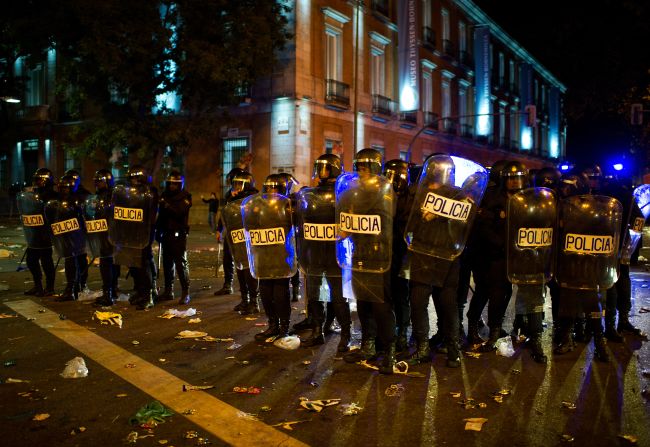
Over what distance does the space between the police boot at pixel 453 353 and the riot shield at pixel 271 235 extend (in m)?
1.87

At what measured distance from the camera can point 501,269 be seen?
19.7 ft

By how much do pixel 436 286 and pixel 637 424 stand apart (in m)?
1.98

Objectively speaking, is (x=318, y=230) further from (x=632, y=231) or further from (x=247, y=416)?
(x=632, y=231)

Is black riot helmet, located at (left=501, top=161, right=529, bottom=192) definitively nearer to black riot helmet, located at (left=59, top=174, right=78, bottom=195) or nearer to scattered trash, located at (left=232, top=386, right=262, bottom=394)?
scattered trash, located at (left=232, top=386, right=262, bottom=394)

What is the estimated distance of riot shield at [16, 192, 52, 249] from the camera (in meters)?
8.91

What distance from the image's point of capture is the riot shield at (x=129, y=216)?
809cm

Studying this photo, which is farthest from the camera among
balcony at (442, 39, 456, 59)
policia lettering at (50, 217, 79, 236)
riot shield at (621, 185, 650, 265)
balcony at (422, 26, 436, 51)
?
balcony at (442, 39, 456, 59)

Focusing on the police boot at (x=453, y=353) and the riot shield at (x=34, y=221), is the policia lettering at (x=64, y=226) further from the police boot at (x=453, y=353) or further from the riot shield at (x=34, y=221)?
the police boot at (x=453, y=353)

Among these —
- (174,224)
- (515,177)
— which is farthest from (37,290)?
(515,177)

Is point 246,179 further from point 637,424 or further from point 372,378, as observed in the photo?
point 637,424

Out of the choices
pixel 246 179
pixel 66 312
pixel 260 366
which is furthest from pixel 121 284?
pixel 260 366

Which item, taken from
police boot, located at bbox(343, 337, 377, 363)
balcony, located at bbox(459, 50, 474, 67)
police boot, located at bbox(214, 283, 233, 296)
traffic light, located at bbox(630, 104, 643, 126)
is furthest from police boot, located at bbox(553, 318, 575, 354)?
balcony, located at bbox(459, 50, 474, 67)

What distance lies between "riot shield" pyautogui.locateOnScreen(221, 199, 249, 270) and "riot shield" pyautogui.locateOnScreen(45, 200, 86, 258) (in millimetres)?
2602

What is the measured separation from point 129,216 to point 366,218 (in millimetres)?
4222
